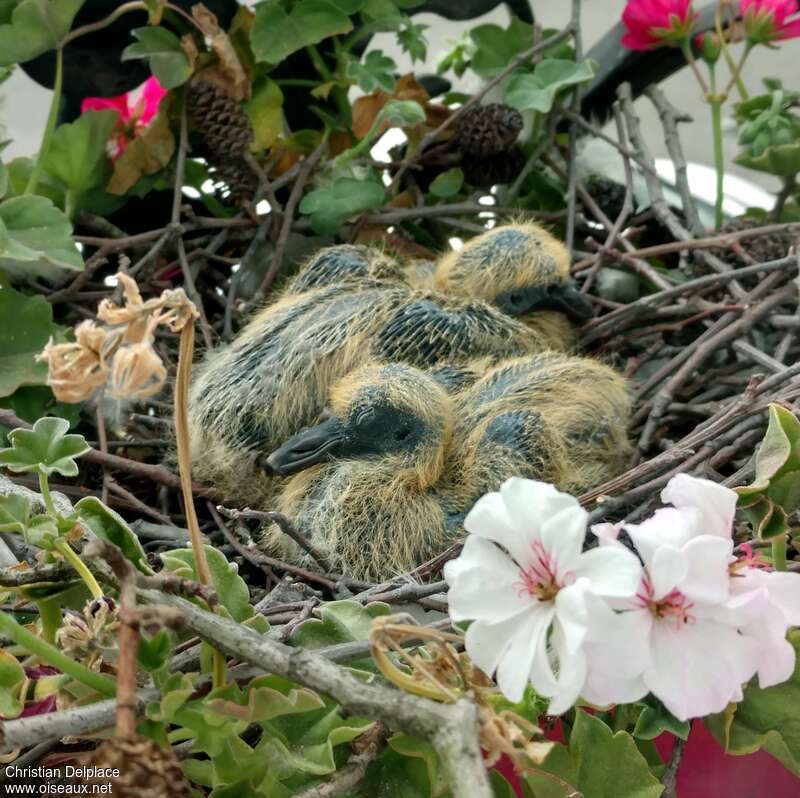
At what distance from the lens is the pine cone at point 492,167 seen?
1.21 meters

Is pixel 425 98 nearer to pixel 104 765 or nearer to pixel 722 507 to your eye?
pixel 722 507

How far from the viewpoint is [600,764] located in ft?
1.49

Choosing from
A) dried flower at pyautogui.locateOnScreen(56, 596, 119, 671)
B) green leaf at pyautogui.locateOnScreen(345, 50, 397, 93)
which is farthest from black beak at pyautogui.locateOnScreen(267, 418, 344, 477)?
green leaf at pyautogui.locateOnScreen(345, 50, 397, 93)

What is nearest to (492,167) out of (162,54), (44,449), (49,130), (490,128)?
(490,128)

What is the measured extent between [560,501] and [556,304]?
634 millimetres

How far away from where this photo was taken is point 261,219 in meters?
1.15

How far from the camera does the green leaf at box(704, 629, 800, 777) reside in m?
0.46

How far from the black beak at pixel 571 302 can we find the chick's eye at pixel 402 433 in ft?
0.89

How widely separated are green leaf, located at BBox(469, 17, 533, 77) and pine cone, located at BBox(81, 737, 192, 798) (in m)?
1.07

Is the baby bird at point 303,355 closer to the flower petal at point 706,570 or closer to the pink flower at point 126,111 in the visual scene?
the pink flower at point 126,111

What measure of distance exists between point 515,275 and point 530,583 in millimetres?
612

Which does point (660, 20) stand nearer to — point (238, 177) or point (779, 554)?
point (238, 177)

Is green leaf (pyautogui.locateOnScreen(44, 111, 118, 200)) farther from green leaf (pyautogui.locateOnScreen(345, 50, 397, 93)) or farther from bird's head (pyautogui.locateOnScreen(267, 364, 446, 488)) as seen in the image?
bird's head (pyautogui.locateOnScreen(267, 364, 446, 488))

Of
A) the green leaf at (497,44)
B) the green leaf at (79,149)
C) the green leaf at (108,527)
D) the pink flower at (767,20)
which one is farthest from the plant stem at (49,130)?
the pink flower at (767,20)
